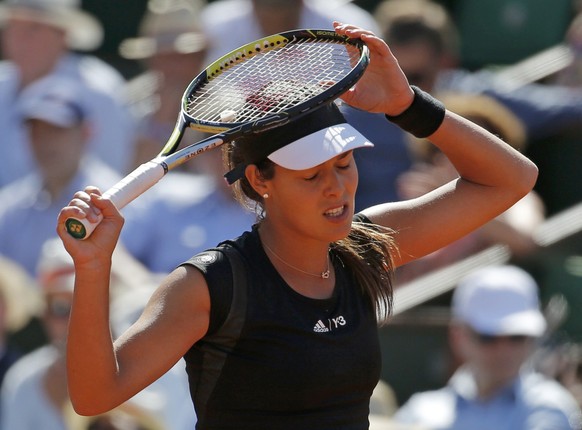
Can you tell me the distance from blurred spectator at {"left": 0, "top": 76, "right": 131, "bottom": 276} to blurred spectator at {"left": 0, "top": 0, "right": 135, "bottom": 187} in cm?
35

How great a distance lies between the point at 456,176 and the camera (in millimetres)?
5059

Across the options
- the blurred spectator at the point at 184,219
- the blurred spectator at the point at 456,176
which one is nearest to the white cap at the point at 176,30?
the blurred spectator at the point at 184,219

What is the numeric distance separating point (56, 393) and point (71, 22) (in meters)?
2.22

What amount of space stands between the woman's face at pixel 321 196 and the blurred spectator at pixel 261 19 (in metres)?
3.19

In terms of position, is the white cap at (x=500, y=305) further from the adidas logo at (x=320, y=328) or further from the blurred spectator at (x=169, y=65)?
the adidas logo at (x=320, y=328)

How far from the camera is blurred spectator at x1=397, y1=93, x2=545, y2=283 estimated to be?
16.8ft

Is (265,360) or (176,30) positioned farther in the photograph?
(176,30)

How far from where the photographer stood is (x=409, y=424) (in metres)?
4.50

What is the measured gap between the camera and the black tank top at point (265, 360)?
7.95ft

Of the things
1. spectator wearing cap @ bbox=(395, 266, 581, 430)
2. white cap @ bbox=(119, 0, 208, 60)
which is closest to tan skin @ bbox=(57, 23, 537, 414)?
spectator wearing cap @ bbox=(395, 266, 581, 430)

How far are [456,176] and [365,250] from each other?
239 cm

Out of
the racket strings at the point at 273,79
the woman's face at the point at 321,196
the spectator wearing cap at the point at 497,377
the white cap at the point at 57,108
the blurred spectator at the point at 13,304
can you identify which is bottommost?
the blurred spectator at the point at 13,304

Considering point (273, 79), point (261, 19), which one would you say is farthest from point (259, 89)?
point (261, 19)

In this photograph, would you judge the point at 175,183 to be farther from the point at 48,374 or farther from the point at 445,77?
the point at 445,77
